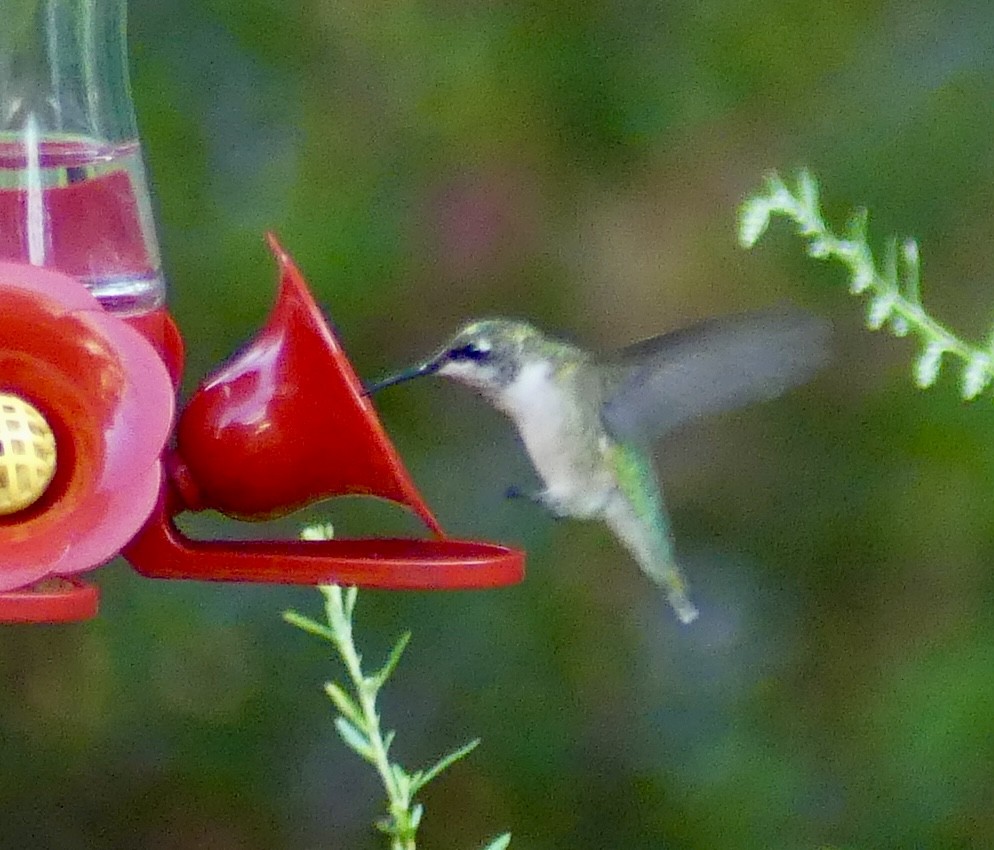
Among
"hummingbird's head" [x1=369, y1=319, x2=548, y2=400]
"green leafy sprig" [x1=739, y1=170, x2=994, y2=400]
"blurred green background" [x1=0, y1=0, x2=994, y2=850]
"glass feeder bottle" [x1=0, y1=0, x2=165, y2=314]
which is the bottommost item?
"blurred green background" [x1=0, y1=0, x2=994, y2=850]

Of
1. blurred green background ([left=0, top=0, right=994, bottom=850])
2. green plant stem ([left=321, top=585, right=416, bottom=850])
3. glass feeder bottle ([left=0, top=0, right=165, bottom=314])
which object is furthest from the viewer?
blurred green background ([left=0, top=0, right=994, bottom=850])

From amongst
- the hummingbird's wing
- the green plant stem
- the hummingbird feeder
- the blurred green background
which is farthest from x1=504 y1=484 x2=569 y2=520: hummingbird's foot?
the blurred green background

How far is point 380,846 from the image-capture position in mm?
2641

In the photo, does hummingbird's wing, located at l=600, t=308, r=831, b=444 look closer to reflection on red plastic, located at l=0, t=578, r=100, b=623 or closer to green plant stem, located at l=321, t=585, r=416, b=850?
green plant stem, located at l=321, t=585, r=416, b=850

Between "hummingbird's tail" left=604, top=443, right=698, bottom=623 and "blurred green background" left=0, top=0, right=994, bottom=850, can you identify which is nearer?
"hummingbird's tail" left=604, top=443, right=698, bottom=623

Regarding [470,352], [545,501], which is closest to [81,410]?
[470,352]

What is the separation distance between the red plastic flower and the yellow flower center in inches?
0.5

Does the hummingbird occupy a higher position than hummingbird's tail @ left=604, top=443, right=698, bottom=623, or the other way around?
the hummingbird

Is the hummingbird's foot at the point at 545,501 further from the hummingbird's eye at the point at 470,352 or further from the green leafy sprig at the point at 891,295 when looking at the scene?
the green leafy sprig at the point at 891,295

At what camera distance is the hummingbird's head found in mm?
1551

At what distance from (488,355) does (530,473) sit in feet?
3.04

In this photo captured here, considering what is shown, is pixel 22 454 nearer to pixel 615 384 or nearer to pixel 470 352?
pixel 470 352

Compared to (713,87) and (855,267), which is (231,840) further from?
(855,267)

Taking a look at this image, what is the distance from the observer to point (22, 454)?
1.05 meters
